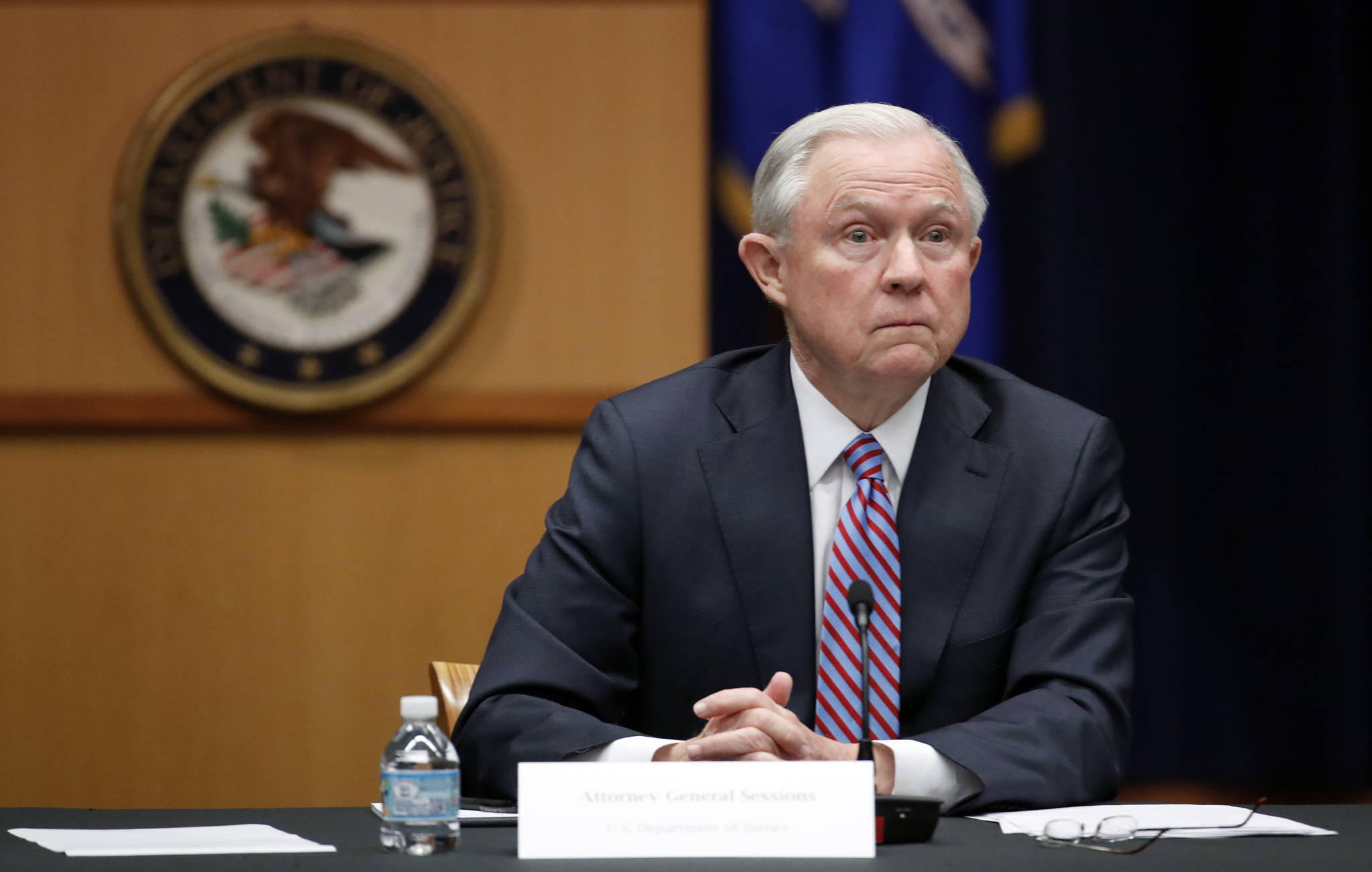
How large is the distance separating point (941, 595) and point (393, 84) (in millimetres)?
2437

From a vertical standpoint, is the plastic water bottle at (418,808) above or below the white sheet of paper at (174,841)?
above

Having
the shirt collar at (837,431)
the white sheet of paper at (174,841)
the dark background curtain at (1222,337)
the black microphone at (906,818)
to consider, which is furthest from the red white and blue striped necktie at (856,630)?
the dark background curtain at (1222,337)

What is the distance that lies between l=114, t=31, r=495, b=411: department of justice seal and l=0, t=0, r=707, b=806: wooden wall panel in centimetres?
10

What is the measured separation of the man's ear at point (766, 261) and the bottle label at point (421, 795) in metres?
1.04

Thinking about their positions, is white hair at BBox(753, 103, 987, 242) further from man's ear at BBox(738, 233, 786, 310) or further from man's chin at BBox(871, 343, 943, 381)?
man's chin at BBox(871, 343, 943, 381)

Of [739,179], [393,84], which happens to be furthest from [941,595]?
[393,84]

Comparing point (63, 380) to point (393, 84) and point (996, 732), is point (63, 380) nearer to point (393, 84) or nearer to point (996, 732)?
point (393, 84)

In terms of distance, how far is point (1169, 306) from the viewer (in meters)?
3.61

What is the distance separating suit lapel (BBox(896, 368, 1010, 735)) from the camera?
1.95 metres

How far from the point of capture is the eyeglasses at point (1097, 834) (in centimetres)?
→ 134

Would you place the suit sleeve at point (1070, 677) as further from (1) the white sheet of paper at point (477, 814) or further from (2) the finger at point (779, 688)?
(1) the white sheet of paper at point (477, 814)

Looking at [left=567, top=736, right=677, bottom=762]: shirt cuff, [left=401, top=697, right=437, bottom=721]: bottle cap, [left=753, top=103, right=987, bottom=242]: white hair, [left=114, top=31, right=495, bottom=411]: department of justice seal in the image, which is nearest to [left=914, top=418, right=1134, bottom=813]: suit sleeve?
[left=567, top=736, right=677, bottom=762]: shirt cuff

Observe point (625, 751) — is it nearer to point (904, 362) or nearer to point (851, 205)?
point (904, 362)

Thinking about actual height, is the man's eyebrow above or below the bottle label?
above
